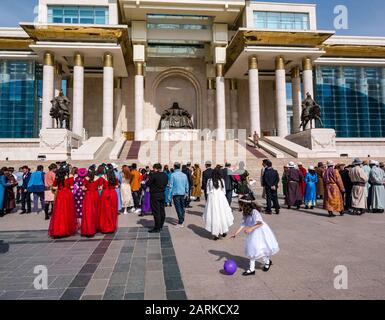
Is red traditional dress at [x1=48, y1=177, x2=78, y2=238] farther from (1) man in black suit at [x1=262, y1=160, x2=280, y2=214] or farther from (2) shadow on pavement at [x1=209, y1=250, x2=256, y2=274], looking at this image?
(1) man in black suit at [x1=262, y1=160, x2=280, y2=214]

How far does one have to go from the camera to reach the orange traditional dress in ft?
28.0

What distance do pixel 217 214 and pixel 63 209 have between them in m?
3.47

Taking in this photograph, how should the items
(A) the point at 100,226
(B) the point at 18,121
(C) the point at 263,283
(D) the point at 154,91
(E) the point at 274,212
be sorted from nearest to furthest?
(C) the point at 263,283 → (A) the point at 100,226 → (E) the point at 274,212 → (B) the point at 18,121 → (D) the point at 154,91

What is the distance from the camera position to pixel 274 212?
31.2ft

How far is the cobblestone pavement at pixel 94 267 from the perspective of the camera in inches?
136

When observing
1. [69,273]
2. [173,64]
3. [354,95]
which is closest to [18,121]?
[173,64]

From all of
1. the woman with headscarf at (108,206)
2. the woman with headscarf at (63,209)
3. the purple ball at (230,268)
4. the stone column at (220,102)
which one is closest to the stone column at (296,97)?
the stone column at (220,102)

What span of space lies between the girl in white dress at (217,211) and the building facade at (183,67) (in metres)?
20.1

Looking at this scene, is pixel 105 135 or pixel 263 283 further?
pixel 105 135

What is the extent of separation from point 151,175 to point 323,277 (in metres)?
4.38

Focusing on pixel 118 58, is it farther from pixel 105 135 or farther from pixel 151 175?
pixel 151 175

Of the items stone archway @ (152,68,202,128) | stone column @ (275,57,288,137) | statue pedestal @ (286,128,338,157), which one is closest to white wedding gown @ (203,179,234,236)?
statue pedestal @ (286,128,338,157)

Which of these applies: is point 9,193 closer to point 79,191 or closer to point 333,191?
point 79,191
